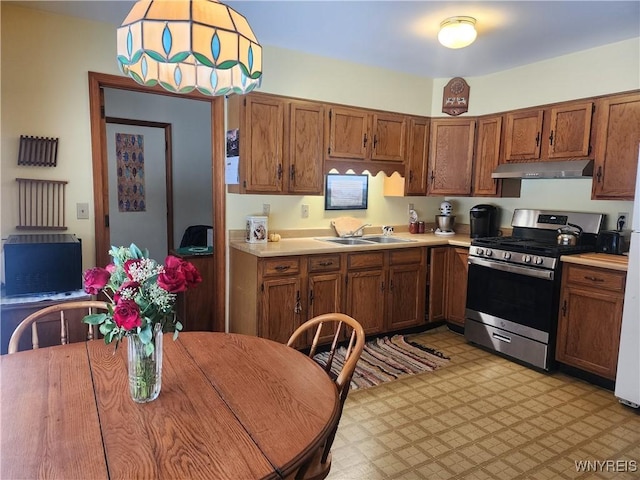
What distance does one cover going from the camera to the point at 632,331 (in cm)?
260

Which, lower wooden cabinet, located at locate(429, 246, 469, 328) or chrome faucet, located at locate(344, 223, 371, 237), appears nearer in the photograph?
lower wooden cabinet, located at locate(429, 246, 469, 328)

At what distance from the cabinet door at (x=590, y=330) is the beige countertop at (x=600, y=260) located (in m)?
0.19

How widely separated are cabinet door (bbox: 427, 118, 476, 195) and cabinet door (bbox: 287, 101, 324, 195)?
1.30 m

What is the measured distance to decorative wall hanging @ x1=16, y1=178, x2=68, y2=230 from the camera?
2.71 metres

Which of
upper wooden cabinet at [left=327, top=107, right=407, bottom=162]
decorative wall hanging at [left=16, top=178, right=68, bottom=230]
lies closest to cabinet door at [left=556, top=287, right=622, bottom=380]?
upper wooden cabinet at [left=327, top=107, right=407, bottom=162]

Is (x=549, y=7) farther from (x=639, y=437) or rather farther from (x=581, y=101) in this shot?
(x=639, y=437)

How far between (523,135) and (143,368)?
3658 mm

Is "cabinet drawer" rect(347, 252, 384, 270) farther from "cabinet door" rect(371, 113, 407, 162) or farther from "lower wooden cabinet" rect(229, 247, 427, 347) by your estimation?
"cabinet door" rect(371, 113, 407, 162)

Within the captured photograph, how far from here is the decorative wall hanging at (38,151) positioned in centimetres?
268

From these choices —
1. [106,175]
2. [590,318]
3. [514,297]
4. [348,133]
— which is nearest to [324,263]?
[348,133]

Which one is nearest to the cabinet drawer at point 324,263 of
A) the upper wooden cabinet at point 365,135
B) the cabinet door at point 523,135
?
the upper wooden cabinet at point 365,135

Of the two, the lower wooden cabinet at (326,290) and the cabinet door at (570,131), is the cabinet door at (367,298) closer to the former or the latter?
the lower wooden cabinet at (326,290)

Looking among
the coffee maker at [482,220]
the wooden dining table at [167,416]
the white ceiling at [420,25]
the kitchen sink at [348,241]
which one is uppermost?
the white ceiling at [420,25]

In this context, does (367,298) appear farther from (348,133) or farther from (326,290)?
(348,133)
